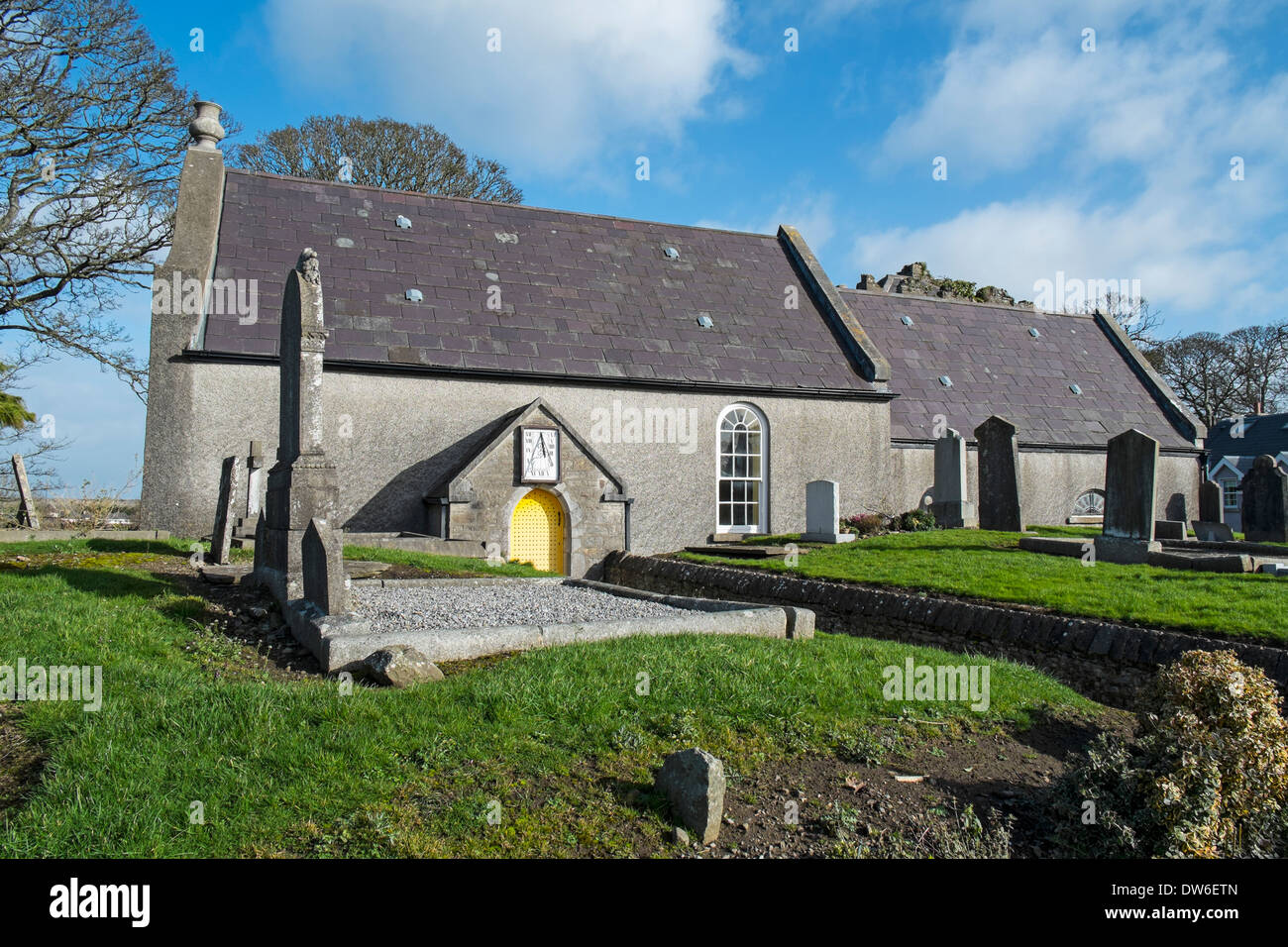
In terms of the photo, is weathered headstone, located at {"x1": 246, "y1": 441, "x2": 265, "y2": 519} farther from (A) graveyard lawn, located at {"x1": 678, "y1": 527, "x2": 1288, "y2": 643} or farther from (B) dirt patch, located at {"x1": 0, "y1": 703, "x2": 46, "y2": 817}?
(B) dirt patch, located at {"x1": 0, "y1": 703, "x2": 46, "y2": 817}

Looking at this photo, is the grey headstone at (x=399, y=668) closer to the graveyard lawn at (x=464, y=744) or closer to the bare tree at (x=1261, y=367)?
the graveyard lawn at (x=464, y=744)

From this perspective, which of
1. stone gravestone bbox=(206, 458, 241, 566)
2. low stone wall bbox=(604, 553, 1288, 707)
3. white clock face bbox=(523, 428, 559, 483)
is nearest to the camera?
low stone wall bbox=(604, 553, 1288, 707)

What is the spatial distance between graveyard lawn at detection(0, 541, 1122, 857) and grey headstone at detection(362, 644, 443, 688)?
0.66ft

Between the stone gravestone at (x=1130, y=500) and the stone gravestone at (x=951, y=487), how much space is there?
4093mm

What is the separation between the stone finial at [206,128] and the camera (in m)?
18.8

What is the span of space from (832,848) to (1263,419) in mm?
43130

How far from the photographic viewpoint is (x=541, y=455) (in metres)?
15.8

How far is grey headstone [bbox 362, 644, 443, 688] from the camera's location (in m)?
5.77

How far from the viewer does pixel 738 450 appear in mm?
19125

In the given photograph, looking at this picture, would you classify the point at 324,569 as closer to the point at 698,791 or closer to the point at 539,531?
the point at 698,791

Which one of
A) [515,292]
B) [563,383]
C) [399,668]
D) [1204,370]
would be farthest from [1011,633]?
[1204,370]
